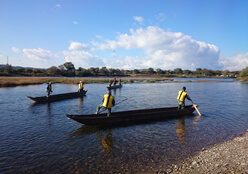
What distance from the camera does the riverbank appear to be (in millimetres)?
6794

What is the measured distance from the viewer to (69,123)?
13844 millimetres

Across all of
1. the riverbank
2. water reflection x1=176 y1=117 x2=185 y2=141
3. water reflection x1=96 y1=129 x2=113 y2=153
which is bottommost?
water reflection x1=96 y1=129 x2=113 y2=153

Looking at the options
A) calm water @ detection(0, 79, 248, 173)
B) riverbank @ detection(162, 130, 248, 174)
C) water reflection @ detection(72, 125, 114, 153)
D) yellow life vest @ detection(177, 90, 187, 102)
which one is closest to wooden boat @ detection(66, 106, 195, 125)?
A: water reflection @ detection(72, 125, 114, 153)

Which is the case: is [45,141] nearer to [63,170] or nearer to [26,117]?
[63,170]

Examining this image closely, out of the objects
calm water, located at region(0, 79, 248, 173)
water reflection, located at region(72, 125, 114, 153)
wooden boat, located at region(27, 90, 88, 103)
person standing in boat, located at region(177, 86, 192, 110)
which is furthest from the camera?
wooden boat, located at region(27, 90, 88, 103)

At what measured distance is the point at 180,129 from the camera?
12758 millimetres

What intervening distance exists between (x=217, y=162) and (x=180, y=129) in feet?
17.5

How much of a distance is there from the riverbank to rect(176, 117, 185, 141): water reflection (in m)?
2.09

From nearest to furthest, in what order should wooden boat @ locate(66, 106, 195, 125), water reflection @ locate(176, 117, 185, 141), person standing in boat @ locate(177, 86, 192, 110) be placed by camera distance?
water reflection @ locate(176, 117, 185, 141)
wooden boat @ locate(66, 106, 195, 125)
person standing in boat @ locate(177, 86, 192, 110)

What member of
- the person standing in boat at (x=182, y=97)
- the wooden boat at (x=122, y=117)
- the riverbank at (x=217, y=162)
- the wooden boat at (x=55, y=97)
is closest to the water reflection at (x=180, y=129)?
the wooden boat at (x=122, y=117)

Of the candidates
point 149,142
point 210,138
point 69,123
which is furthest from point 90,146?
point 210,138

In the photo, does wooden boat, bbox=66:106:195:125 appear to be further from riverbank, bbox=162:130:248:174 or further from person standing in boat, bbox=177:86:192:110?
riverbank, bbox=162:130:248:174

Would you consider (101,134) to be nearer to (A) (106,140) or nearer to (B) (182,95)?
(A) (106,140)

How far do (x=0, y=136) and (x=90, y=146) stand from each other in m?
6.27
